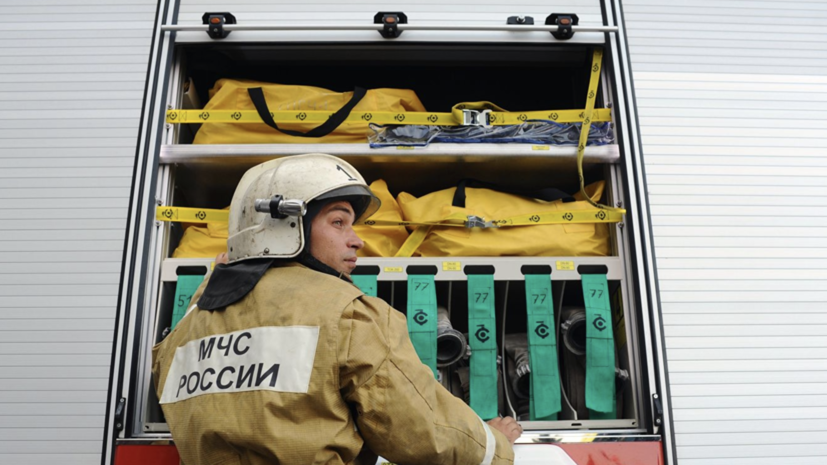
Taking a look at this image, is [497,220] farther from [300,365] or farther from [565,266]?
[300,365]

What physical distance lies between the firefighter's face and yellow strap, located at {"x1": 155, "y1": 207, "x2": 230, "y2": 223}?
69cm

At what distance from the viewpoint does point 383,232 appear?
2918 mm

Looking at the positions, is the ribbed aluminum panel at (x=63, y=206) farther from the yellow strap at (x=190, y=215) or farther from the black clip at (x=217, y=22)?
the black clip at (x=217, y=22)

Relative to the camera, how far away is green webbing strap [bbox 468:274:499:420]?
2.57 metres

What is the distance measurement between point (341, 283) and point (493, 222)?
100cm

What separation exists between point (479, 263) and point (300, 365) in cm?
109

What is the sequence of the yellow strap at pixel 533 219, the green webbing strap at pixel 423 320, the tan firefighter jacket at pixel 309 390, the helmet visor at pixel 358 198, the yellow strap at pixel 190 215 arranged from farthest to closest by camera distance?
the yellow strap at pixel 533 219 → the yellow strap at pixel 190 215 → the green webbing strap at pixel 423 320 → the helmet visor at pixel 358 198 → the tan firefighter jacket at pixel 309 390

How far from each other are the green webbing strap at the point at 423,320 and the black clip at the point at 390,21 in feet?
3.63

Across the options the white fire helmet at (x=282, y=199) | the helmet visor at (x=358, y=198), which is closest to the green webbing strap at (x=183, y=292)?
the white fire helmet at (x=282, y=199)

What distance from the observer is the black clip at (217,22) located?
2.81m

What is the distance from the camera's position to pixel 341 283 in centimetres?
203

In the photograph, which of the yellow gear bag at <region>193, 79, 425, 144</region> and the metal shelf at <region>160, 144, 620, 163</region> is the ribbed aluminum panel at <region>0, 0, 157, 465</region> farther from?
the yellow gear bag at <region>193, 79, 425, 144</region>

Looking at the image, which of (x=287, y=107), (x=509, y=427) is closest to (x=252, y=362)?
(x=509, y=427)

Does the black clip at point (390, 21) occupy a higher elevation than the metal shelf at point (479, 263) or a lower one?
higher
